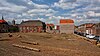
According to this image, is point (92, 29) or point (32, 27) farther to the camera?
point (32, 27)

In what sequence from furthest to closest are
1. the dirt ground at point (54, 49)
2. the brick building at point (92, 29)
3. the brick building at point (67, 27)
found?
the brick building at point (67, 27) → the brick building at point (92, 29) → the dirt ground at point (54, 49)

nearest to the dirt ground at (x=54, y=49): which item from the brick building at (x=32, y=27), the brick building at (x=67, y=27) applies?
the brick building at (x=67, y=27)

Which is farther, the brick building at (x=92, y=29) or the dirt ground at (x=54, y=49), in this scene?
the brick building at (x=92, y=29)

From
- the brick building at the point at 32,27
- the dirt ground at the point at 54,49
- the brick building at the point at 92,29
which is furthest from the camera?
the brick building at the point at 32,27

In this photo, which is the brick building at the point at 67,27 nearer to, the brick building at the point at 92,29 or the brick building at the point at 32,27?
the brick building at the point at 92,29

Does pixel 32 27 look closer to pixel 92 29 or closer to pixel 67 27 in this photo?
pixel 67 27

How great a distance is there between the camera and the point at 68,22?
316ft

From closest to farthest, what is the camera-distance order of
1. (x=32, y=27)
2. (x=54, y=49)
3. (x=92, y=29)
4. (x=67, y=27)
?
(x=54, y=49), (x=92, y=29), (x=67, y=27), (x=32, y=27)

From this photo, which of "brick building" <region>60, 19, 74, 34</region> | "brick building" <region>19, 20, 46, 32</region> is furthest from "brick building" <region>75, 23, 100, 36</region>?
"brick building" <region>19, 20, 46, 32</region>

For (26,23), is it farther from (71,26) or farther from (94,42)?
(94,42)

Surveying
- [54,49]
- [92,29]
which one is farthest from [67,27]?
[54,49]

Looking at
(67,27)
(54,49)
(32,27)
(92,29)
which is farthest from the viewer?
(32,27)

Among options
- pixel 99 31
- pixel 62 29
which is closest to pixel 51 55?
pixel 99 31

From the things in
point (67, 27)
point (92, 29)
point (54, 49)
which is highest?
point (54, 49)
